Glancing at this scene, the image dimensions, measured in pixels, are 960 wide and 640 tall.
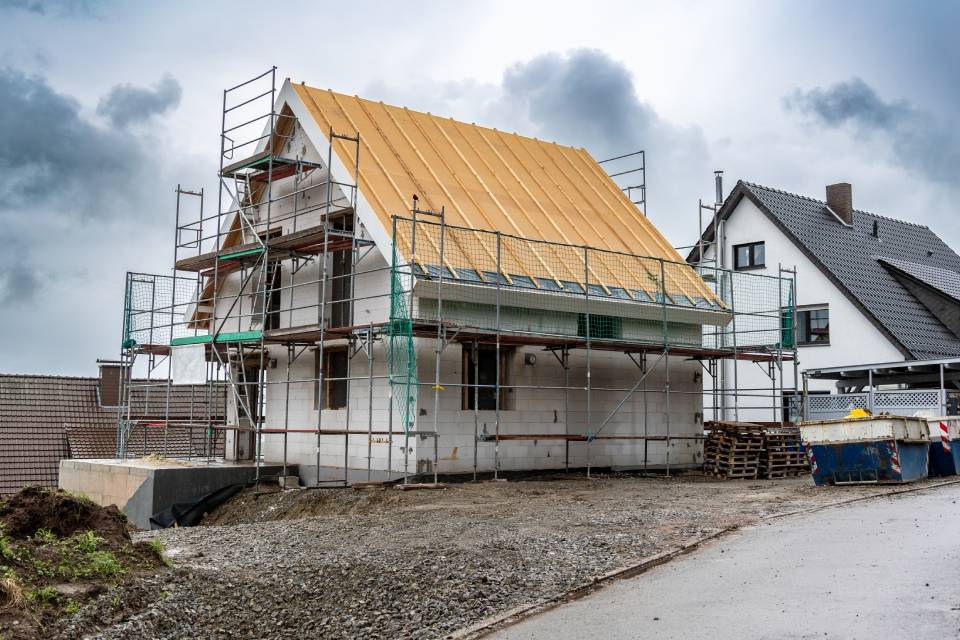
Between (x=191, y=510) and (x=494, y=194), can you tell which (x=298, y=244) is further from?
(x=191, y=510)

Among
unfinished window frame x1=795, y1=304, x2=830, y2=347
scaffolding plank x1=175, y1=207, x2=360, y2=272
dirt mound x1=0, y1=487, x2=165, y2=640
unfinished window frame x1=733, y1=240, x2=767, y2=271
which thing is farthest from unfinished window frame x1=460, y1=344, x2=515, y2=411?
unfinished window frame x1=733, y1=240, x2=767, y2=271

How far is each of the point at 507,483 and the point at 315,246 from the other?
6.10 metres

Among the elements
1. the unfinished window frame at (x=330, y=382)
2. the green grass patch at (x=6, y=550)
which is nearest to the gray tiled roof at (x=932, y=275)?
the unfinished window frame at (x=330, y=382)

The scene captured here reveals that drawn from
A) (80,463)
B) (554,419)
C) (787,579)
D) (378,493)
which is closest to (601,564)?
(787,579)

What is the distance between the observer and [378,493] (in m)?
16.5

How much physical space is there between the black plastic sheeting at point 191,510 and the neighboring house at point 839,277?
15.0 m

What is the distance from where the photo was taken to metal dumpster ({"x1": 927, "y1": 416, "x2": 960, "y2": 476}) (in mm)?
18156

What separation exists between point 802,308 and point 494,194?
45.6 feet

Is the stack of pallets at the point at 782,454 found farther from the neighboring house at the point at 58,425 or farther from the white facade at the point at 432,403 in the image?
the neighboring house at the point at 58,425

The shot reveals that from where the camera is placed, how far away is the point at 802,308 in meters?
31.0

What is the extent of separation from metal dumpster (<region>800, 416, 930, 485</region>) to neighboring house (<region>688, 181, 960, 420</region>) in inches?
410

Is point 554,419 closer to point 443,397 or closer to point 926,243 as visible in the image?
point 443,397

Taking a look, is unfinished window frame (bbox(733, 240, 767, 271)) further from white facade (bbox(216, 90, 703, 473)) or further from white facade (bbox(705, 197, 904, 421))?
white facade (bbox(216, 90, 703, 473))

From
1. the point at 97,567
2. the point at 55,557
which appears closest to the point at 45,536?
the point at 55,557
